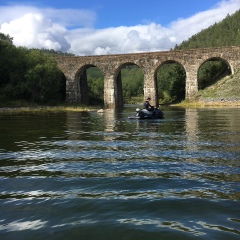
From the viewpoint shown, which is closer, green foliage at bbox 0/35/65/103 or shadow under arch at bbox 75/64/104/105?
green foliage at bbox 0/35/65/103

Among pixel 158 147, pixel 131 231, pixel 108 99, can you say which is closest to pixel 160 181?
pixel 131 231

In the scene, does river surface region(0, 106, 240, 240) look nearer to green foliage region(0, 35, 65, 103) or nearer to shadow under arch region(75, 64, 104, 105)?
green foliage region(0, 35, 65, 103)

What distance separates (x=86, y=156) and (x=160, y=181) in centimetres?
372

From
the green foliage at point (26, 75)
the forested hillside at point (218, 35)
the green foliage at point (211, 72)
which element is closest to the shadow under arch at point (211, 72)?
the green foliage at point (211, 72)

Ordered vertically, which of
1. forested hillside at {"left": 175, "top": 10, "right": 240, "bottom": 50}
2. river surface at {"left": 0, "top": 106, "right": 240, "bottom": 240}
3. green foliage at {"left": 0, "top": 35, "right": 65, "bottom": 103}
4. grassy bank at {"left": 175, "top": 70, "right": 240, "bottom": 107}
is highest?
forested hillside at {"left": 175, "top": 10, "right": 240, "bottom": 50}

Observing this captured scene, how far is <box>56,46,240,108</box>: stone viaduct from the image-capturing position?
5638 centimetres

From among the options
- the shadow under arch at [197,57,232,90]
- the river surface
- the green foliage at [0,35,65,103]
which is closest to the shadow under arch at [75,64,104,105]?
the green foliage at [0,35,65,103]

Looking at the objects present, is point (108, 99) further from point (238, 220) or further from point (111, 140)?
point (238, 220)

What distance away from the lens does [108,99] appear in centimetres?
6231

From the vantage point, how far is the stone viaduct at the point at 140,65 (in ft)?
185

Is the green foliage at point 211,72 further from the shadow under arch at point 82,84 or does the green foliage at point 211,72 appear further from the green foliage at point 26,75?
the green foliage at point 26,75

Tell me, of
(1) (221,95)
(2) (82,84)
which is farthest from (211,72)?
(2) (82,84)

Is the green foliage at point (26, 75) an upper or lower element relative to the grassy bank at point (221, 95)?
upper

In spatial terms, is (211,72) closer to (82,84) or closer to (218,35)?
(82,84)
